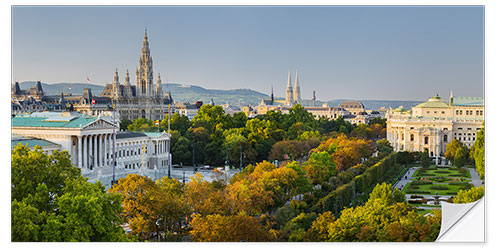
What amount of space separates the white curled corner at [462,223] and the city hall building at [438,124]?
78.6 meters

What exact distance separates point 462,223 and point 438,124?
8577cm

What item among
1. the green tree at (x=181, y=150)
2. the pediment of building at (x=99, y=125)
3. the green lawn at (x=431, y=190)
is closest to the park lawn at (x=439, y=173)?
the green lawn at (x=431, y=190)

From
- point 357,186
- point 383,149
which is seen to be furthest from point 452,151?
point 357,186

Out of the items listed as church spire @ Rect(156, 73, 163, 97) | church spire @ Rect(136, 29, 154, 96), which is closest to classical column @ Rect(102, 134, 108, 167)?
church spire @ Rect(136, 29, 154, 96)

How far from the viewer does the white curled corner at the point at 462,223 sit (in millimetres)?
30234

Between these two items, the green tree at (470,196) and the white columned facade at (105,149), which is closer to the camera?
the green tree at (470,196)

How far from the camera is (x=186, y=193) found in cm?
3903

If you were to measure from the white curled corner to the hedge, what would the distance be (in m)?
13.8

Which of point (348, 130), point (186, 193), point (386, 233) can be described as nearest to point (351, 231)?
point (386, 233)

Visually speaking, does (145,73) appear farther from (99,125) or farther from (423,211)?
(423,211)

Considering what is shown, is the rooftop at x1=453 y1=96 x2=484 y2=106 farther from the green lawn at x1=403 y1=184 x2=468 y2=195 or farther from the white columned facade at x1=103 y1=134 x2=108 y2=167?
the white columned facade at x1=103 y1=134 x2=108 y2=167

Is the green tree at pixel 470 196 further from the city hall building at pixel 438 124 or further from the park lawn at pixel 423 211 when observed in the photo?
the city hall building at pixel 438 124

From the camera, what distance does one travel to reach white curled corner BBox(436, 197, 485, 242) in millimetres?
30234
